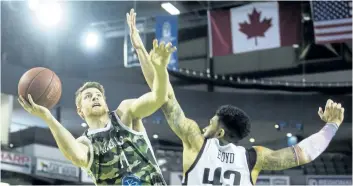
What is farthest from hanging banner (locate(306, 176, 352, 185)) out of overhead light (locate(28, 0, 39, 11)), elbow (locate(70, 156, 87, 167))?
elbow (locate(70, 156, 87, 167))

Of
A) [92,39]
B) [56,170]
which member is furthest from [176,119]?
[92,39]

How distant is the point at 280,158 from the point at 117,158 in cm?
106

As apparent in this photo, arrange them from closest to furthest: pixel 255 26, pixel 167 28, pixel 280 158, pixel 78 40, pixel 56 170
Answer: pixel 280 158 → pixel 255 26 → pixel 167 28 → pixel 56 170 → pixel 78 40

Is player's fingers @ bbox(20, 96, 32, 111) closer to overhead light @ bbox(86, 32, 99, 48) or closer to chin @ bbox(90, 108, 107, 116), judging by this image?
chin @ bbox(90, 108, 107, 116)

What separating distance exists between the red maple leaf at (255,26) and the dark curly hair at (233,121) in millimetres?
9668

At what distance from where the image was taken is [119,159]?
3.89 meters

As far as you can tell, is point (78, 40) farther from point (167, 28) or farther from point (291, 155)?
point (291, 155)

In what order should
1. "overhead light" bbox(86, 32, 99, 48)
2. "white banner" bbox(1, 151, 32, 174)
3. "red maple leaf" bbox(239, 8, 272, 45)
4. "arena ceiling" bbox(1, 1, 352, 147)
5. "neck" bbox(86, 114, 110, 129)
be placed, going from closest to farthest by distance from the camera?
"neck" bbox(86, 114, 110, 129), "red maple leaf" bbox(239, 8, 272, 45), "arena ceiling" bbox(1, 1, 352, 147), "white banner" bbox(1, 151, 32, 174), "overhead light" bbox(86, 32, 99, 48)

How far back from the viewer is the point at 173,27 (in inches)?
559

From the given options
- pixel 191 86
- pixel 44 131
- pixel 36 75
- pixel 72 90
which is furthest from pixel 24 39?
pixel 36 75

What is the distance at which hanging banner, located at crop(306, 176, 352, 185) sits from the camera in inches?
676

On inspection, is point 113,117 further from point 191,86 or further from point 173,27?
point 191,86

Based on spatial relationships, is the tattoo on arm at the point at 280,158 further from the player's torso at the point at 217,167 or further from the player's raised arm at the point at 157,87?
the player's raised arm at the point at 157,87

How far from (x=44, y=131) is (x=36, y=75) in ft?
47.2
